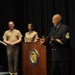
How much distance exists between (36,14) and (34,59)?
71.9 inches

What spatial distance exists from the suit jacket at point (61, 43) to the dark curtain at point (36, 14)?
1.06 meters

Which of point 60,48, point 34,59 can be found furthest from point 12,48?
point 60,48

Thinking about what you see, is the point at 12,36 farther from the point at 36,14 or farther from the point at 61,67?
the point at 61,67

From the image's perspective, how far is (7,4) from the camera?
24.5ft

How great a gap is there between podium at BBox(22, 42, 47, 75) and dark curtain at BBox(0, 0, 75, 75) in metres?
0.66

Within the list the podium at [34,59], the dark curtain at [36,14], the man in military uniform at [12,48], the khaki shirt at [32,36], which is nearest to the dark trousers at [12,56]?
the man in military uniform at [12,48]

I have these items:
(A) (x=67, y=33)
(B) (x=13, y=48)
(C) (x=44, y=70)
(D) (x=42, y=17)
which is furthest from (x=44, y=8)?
(A) (x=67, y=33)

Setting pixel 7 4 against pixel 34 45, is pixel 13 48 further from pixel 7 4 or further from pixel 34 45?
pixel 7 4

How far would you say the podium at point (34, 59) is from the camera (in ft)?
17.7

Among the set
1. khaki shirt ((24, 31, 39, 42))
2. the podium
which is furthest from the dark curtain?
the podium

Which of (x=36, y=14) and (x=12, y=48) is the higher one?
(x=36, y=14)

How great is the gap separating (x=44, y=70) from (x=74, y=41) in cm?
90

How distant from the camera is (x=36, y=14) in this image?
275 inches

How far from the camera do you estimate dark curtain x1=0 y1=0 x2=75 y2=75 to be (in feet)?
19.1
